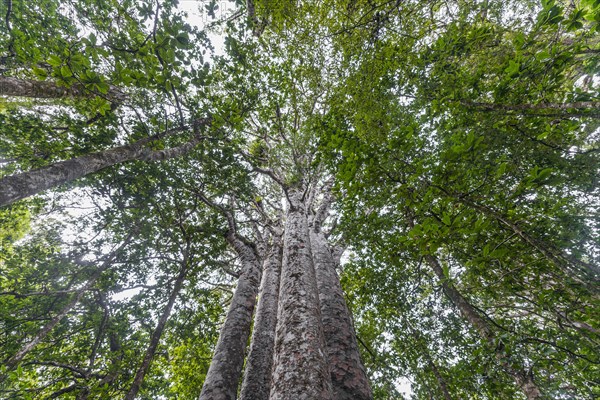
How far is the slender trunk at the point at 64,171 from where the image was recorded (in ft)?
8.59

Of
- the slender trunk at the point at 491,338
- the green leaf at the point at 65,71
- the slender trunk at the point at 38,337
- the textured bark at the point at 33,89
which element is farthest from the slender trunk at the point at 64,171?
the slender trunk at the point at 491,338

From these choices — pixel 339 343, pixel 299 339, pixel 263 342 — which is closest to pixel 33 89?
pixel 299 339

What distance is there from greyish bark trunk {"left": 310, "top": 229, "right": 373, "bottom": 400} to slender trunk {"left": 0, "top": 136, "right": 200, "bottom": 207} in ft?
13.6

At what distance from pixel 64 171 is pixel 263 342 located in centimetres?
438

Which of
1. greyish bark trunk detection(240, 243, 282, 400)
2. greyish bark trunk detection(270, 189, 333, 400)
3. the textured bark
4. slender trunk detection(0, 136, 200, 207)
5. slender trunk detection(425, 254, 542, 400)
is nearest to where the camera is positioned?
greyish bark trunk detection(270, 189, 333, 400)

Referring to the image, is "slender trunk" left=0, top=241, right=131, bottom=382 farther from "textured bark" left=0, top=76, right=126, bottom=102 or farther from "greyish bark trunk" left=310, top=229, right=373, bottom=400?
"greyish bark trunk" left=310, top=229, right=373, bottom=400

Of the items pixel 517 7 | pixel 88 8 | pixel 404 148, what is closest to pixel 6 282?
pixel 88 8

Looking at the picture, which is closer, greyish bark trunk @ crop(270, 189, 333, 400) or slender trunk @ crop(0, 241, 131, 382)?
greyish bark trunk @ crop(270, 189, 333, 400)

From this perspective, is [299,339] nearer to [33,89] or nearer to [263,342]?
[263,342]

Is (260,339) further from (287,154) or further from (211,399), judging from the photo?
(287,154)

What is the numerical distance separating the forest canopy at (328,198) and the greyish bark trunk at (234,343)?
44mm

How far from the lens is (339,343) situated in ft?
10.8

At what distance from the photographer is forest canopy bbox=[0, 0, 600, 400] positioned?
8.82ft

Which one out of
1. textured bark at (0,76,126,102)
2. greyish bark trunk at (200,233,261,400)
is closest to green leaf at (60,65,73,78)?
textured bark at (0,76,126,102)
